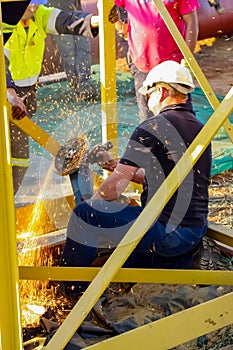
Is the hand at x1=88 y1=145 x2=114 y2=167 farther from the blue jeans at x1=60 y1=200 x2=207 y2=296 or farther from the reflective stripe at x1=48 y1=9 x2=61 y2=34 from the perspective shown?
the reflective stripe at x1=48 y1=9 x2=61 y2=34

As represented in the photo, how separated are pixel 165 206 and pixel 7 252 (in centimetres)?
150

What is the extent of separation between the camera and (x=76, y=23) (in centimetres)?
514

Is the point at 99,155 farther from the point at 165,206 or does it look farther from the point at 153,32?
the point at 153,32

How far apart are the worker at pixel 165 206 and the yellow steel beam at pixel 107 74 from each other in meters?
1.06

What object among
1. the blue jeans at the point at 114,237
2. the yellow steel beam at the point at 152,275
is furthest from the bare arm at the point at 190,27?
the yellow steel beam at the point at 152,275

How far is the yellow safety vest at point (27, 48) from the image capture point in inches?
213

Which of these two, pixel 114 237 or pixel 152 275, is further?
pixel 114 237

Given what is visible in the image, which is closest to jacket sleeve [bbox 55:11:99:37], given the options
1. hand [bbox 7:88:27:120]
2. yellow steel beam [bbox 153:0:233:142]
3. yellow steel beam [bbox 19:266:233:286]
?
hand [bbox 7:88:27:120]

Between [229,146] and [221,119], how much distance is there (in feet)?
15.2

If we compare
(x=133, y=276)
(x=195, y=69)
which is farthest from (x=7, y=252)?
(x=195, y=69)

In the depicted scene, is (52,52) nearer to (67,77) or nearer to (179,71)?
(67,77)

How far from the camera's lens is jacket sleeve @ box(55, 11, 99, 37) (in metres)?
5.16

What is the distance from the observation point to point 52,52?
32.9ft

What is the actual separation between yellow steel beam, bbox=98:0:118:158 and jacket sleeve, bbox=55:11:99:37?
0.27ft
